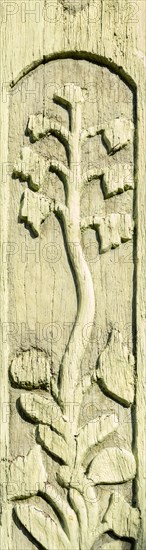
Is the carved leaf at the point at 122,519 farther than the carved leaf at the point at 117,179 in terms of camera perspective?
No

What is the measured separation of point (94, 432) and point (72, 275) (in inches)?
12.5

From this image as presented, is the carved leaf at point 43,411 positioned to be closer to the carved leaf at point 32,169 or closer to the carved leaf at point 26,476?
the carved leaf at point 26,476

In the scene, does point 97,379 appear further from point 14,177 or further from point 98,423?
point 14,177

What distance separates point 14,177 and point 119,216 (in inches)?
9.0

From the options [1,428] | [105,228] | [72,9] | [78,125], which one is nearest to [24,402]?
→ [1,428]

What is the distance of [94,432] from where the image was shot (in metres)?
2.33

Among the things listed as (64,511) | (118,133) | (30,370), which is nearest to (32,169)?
(118,133)

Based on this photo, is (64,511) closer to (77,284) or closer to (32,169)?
(77,284)

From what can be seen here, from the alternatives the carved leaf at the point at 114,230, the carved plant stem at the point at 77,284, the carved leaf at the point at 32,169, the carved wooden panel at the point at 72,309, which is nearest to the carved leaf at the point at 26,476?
the carved wooden panel at the point at 72,309

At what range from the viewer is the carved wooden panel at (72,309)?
2.31m

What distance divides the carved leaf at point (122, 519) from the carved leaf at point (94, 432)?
107 mm

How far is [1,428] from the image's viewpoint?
2.33 meters

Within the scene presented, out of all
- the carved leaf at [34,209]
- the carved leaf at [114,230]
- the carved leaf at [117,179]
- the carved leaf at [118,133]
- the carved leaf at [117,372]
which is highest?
the carved leaf at [118,133]

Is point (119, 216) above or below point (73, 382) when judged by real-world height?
above
